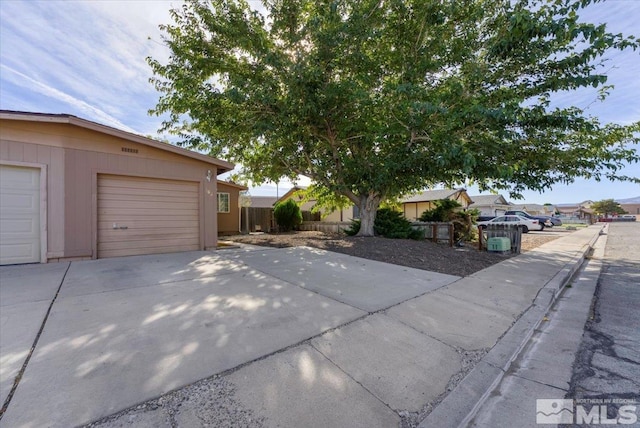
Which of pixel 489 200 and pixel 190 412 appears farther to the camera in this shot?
pixel 489 200

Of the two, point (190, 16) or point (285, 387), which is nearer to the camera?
point (285, 387)

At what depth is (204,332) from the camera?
290cm

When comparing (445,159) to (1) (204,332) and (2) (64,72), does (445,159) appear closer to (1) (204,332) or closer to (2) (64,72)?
(1) (204,332)

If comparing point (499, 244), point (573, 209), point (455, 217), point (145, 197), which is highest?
Result: point (573, 209)

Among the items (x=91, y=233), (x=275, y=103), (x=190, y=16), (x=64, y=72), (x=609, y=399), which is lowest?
(x=609, y=399)

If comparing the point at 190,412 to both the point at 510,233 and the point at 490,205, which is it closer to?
the point at 510,233

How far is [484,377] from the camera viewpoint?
2471 mm

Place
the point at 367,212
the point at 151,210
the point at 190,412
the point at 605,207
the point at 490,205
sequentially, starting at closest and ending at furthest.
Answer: the point at 190,412, the point at 151,210, the point at 367,212, the point at 490,205, the point at 605,207

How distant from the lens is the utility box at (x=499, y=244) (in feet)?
29.6

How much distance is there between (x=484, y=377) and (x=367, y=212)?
8.76m

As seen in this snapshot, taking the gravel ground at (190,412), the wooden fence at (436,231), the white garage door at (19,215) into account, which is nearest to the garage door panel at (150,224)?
the white garage door at (19,215)

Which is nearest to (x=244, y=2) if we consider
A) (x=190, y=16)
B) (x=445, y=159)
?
(x=190, y=16)

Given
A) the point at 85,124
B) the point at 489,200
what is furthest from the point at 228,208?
the point at 489,200

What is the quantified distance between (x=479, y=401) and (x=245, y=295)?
308 centimetres
